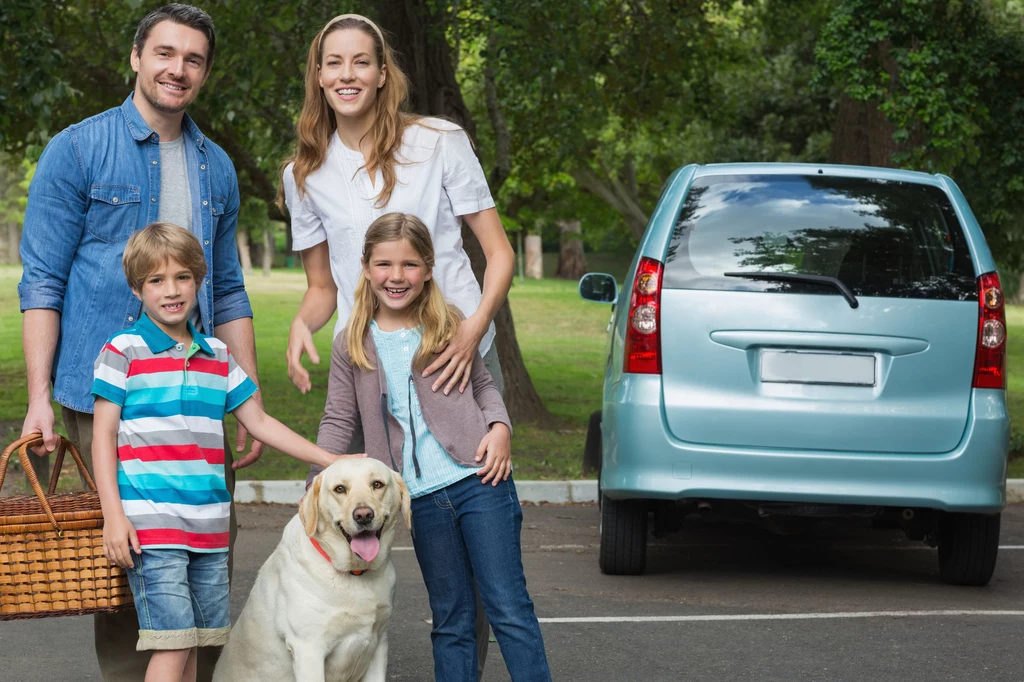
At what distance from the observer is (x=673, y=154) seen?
30.0m

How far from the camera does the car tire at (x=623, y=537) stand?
625cm

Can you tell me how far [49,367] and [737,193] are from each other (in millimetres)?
3416

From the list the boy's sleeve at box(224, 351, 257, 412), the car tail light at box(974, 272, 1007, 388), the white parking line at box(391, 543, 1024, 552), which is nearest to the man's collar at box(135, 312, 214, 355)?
the boy's sleeve at box(224, 351, 257, 412)

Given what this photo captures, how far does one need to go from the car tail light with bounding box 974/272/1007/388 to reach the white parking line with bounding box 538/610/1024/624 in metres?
1.00

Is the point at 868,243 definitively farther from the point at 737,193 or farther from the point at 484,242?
the point at 484,242

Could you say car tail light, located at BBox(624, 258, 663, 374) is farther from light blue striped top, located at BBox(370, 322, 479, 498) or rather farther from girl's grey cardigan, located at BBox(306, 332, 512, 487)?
light blue striped top, located at BBox(370, 322, 479, 498)

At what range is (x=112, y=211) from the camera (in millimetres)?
3732

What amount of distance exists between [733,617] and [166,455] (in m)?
3.10

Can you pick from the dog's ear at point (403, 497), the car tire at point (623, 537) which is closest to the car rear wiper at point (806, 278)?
the car tire at point (623, 537)

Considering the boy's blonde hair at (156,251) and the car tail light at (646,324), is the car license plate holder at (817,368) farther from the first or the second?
the boy's blonde hair at (156,251)

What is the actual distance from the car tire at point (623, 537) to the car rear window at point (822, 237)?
1130 mm

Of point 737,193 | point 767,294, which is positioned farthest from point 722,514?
point 737,193

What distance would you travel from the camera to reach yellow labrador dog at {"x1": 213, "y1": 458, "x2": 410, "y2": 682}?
3365mm

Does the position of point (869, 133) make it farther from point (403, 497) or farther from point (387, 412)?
point (403, 497)
